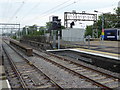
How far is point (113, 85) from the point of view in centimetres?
671

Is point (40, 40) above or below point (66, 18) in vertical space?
below

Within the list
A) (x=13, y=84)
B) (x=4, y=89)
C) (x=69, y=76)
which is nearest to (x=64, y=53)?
(x=69, y=76)

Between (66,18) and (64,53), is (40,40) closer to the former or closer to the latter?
(66,18)

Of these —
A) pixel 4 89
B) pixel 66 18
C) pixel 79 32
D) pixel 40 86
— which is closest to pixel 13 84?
pixel 40 86

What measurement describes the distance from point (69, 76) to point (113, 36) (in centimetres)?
2785

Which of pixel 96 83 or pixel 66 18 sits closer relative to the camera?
pixel 96 83

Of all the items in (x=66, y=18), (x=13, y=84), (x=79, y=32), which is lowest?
(x=13, y=84)

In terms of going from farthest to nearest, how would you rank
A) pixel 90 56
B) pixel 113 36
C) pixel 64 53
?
pixel 113 36, pixel 64 53, pixel 90 56

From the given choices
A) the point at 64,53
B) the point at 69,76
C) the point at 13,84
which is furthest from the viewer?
the point at 64,53

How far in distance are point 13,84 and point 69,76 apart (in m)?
2.85

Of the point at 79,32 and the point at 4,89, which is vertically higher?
the point at 79,32

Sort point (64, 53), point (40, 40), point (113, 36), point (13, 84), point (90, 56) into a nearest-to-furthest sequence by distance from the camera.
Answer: point (13, 84) → point (90, 56) → point (64, 53) → point (40, 40) → point (113, 36)

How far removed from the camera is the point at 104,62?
10109 millimetres

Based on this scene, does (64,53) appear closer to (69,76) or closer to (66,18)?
(69,76)
